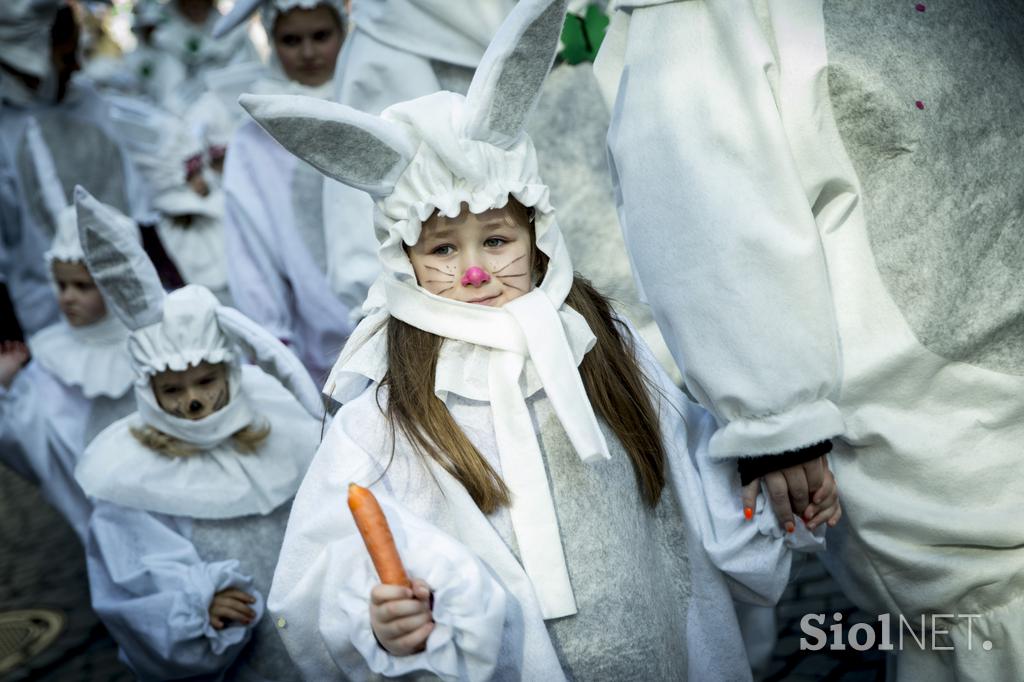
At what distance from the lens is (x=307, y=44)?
16.1 feet

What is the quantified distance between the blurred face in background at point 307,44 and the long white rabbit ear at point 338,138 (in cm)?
254

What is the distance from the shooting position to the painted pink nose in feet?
8.39

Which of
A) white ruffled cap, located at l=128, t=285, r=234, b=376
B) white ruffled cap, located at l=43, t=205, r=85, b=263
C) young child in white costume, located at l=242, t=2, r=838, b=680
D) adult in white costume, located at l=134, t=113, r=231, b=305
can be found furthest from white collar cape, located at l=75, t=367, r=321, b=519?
adult in white costume, located at l=134, t=113, r=231, b=305

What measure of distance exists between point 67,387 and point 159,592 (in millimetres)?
1449

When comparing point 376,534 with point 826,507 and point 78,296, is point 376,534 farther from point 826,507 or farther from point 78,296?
point 78,296

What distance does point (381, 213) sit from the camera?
2596 mm

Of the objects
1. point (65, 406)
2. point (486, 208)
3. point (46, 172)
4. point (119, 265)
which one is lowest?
point (65, 406)

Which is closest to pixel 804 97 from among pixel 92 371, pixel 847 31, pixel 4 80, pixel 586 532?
pixel 847 31

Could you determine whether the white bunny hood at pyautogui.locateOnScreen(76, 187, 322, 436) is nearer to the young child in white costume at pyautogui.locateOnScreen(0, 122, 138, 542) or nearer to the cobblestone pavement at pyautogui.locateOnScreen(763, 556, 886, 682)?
the young child in white costume at pyautogui.locateOnScreen(0, 122, 138, 542)

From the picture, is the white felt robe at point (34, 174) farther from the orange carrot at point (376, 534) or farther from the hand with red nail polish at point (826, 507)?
the hand with red nail polish at point (826, 507)

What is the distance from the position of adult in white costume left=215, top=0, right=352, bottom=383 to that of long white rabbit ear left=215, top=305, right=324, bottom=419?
87cm

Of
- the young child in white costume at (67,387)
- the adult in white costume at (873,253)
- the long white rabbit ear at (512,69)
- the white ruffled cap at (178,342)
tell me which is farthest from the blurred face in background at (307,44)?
the adult in white costume at (873,253)

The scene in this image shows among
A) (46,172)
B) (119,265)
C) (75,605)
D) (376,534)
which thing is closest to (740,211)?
(376,534)

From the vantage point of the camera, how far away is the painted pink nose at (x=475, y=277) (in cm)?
256
